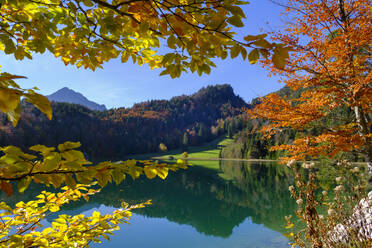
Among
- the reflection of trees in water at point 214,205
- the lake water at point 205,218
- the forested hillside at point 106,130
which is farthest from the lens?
the forested hillside at point 106,130

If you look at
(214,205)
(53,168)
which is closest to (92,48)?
(53,168)

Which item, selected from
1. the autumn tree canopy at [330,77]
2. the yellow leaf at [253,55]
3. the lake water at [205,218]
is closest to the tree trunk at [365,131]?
the autumn tree canopy at [330,77]

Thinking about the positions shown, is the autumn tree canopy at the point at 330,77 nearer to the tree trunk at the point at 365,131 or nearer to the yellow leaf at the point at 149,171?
the tree trunk at the point at 365,131

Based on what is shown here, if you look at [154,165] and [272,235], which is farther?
[272,235]

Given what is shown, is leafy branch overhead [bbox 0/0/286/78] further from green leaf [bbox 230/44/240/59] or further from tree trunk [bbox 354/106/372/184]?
tree trunk [bbox 354/106/372/184]

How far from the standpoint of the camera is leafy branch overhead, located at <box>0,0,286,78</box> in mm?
1128

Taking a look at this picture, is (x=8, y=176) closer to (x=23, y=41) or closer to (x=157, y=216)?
(x=23, y=41)

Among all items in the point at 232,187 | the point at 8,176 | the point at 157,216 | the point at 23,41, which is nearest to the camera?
the point at 8,176

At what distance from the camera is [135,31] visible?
4.57ft

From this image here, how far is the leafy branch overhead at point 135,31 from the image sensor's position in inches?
44.4

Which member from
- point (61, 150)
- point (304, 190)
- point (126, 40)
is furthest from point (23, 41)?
point (304, 190)

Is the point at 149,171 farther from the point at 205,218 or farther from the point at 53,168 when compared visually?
the point at 205,218

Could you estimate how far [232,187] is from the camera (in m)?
22.3

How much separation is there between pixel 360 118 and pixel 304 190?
4583mm
